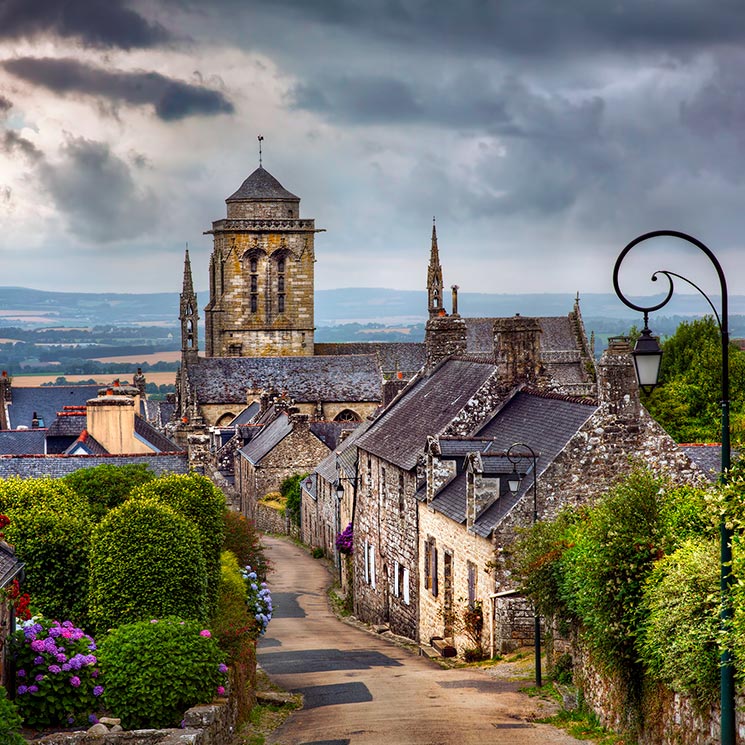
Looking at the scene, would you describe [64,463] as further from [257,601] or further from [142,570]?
[142,570]

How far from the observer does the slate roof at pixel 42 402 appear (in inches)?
2980

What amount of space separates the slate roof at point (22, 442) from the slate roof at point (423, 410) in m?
14.9

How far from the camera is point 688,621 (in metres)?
15.8

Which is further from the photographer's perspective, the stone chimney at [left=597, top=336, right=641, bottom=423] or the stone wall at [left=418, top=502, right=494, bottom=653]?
the stone wall at [left=418, top=502, right=494, bottom=653]

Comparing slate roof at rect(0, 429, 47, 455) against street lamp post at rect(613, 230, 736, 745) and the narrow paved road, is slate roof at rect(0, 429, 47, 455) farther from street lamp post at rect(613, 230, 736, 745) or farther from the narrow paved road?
street lamp post at rect(613, 230, 736, 745)

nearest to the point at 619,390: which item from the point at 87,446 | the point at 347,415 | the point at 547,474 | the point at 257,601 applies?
the point at 547,474

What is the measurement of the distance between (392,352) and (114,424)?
60.5m

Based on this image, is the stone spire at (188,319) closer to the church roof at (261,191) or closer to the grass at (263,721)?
the church roof at (261,191)

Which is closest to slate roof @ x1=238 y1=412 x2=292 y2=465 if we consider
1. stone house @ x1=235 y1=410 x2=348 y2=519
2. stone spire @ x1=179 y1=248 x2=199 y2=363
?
stone house @ x1=235 y1=410 x2=348 y2=519

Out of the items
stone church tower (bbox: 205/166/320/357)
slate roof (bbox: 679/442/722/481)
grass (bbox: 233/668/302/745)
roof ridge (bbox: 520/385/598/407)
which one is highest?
stone church tower (bbox: 205/166/320/357)

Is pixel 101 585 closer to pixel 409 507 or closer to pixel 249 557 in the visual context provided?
pixel 249 557

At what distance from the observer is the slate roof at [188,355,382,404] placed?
316 feet

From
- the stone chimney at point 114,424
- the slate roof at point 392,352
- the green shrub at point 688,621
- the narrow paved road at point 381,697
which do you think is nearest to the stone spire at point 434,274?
the slate roof at point 392,352

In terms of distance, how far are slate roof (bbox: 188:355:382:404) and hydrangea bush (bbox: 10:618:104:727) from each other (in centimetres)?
7651
